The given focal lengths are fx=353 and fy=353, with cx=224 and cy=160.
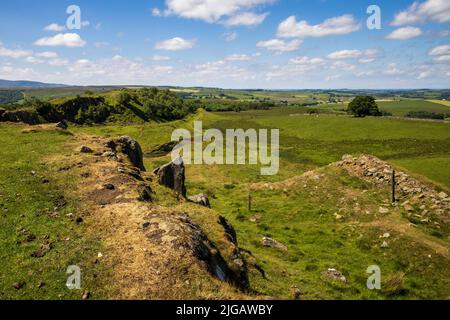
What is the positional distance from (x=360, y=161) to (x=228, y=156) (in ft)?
143

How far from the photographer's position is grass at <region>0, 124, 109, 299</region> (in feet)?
47.7

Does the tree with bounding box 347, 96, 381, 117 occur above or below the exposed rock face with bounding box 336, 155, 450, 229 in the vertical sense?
above

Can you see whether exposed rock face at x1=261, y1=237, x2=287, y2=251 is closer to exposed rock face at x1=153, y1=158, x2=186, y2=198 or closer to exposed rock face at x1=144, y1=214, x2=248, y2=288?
exposed rock face at x1=153, y1=158, x2=186, y2=198

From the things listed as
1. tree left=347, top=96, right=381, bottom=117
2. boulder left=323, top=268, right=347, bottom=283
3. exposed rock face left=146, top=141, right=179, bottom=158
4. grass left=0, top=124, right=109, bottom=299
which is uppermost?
tree left=347, top=96, right=381, bottom=117

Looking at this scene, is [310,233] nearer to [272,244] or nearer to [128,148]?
[272,244]

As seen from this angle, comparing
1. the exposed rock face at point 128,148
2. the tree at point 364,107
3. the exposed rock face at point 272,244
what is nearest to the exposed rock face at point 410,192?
the exposed rock face at point 272,244

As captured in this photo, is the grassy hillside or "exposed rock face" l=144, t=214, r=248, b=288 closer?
"exposed rock face" l=144, t=214, r=248, b=288

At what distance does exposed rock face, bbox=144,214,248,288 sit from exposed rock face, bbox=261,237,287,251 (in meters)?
11.2

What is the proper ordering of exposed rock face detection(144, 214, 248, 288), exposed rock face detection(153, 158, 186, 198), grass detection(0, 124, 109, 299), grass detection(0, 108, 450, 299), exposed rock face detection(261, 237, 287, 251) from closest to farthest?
grass detection(0, 124, 109, 299) < exposed rock face detection(144, 214, 248, 288) < grass detection(0, 108, 450, 299) < exposed rock face detection(261, 237, 287, 251) < exposed rock face detection(153, 158, 186, 198)

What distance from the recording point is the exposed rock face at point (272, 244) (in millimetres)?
Result: 29828

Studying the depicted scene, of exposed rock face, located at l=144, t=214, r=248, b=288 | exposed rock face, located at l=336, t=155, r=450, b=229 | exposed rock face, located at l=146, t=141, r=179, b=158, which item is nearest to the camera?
exposed rock face, located at l=144, t=214, r=248, b=288

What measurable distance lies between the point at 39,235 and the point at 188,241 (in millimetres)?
7872

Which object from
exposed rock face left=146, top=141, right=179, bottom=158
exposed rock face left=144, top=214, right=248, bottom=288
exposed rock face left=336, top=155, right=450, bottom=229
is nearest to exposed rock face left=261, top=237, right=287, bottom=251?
exposed rock face left=144, top=214, right=248, bottom=288

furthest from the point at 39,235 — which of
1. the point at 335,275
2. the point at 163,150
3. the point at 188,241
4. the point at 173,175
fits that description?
the point at 163,150
